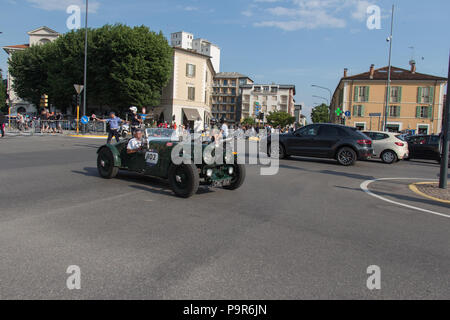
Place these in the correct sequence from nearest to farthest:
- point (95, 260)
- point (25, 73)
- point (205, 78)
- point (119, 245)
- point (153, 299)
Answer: point (153, 299), point (95, 260), point (119, 245), point (25, 73), point (205, 78)

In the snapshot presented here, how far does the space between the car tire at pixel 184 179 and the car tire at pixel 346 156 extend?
357 inches

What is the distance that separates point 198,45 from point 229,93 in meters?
17.8

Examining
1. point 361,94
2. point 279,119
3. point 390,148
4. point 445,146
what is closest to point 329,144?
point 390,148

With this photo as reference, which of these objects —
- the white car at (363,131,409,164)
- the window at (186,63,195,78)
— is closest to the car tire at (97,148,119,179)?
the white car at (363,131,409,164)

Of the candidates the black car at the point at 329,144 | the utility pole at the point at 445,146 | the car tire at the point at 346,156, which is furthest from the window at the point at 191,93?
the utility pole at the point at 445,146

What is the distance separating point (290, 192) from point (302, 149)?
299 inches

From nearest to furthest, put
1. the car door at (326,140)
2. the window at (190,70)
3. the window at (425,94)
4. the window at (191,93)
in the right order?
the car door at (326,140), the window at (190,70), the window at (191,93), the window at (425,94)

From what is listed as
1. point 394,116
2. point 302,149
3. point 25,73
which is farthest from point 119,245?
point 394,116

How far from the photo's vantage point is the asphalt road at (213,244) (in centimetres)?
306

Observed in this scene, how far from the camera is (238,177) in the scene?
7.63 metres

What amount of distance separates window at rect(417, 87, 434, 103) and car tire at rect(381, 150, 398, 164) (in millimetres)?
46191

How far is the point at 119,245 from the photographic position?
4.02m

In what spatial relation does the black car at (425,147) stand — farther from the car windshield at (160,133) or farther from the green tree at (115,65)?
the green tree at (115,65)
